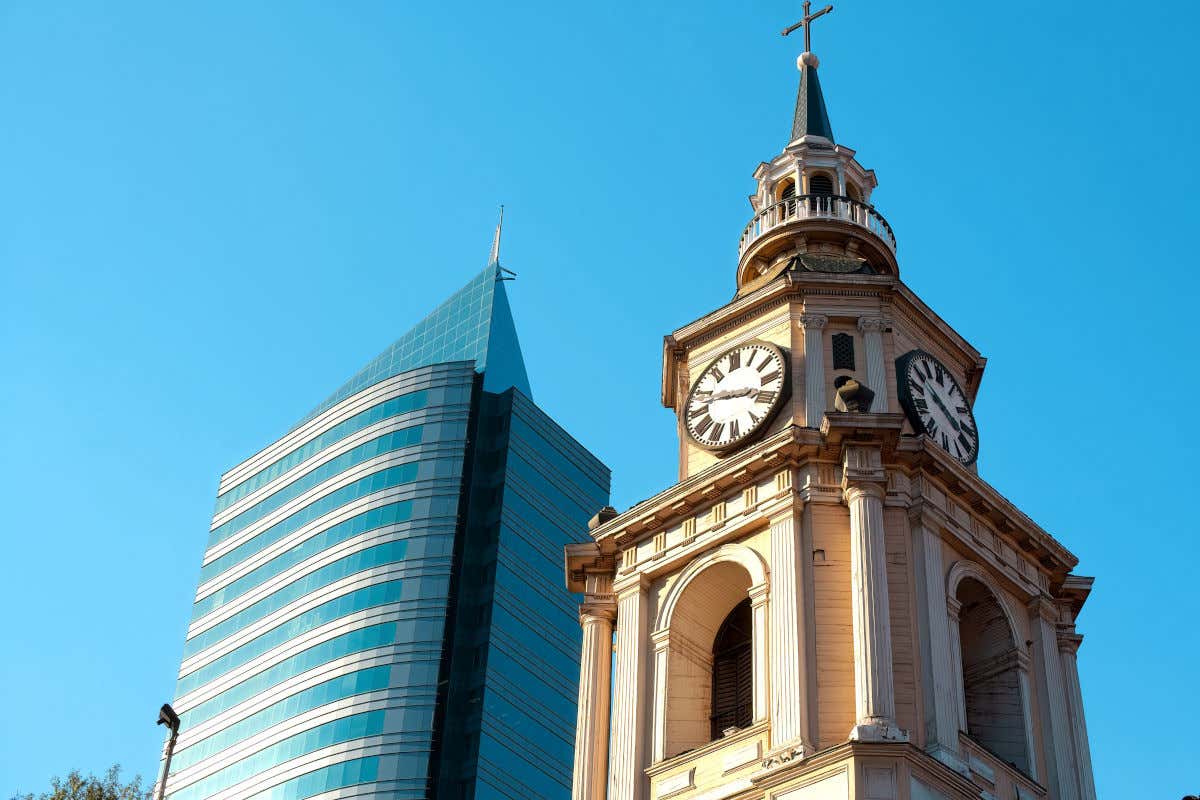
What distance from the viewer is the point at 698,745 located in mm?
32594

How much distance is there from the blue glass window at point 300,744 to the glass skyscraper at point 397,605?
99 mm

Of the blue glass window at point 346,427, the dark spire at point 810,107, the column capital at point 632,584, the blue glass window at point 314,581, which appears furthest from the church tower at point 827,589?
the blue glass window at point 346,427

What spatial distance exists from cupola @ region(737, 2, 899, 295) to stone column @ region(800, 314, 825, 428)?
1.67m

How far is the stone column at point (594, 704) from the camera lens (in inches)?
1307

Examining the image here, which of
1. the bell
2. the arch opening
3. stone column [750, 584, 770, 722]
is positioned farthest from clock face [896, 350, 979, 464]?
stone column [750, 584, 770, 722]

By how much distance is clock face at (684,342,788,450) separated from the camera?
35750 mm

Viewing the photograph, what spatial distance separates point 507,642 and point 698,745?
51183mm

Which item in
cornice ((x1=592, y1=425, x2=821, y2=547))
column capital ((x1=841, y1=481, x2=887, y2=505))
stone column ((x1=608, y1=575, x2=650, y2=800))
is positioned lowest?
stone column ((x1=608, y1=575, x2=650, y2=800))

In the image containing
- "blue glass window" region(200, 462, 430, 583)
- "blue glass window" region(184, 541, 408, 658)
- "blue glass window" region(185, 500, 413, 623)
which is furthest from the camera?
"blue glass window" region(200, 462, 430, 583)

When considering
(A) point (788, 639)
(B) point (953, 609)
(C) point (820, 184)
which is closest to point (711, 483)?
(A) point (788, 639)

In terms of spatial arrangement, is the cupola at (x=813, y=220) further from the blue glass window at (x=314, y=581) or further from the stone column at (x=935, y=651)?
the blue glass window at (x=314, y=581)

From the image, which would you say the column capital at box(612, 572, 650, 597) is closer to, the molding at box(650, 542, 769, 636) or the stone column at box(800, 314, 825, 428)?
the molding at box(650, 542, 769, 636)

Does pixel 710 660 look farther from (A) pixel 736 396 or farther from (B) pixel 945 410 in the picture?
(B) pixel 945 410

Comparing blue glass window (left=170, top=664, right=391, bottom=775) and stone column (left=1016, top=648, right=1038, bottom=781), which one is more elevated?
blue glass window (left=170, top=664, right=391, bottom=775)
